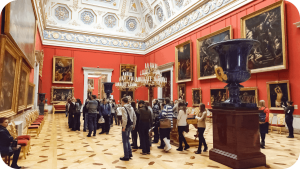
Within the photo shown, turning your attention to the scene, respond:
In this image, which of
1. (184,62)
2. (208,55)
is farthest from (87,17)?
(208,55)

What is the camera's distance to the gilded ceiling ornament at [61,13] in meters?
17.3

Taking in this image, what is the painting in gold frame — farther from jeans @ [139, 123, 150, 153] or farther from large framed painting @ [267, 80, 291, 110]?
jeans @ [139, 123, 150, 153]

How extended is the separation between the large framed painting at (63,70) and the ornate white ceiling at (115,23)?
Answer: 4.59ft

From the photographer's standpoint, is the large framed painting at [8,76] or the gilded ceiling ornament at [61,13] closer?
the large framed painting at [8,76]

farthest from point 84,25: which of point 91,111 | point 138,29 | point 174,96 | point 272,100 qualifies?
point 272,100

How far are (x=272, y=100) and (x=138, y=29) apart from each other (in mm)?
14946

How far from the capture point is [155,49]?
18281mm

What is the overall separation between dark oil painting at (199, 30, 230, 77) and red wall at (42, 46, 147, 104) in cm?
886

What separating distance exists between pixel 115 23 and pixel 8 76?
16.0m

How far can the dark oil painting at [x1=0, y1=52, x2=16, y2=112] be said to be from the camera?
411 cm

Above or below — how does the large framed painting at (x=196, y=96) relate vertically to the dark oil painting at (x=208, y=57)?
below

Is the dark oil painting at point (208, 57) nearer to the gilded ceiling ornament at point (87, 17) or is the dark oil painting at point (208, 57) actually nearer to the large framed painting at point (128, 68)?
the large framed painting at point (128, 68)

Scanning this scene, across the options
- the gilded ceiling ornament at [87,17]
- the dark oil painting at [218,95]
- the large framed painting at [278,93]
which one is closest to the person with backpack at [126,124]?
the large framed painting at [278,93]

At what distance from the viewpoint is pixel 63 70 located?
56.2 ft
